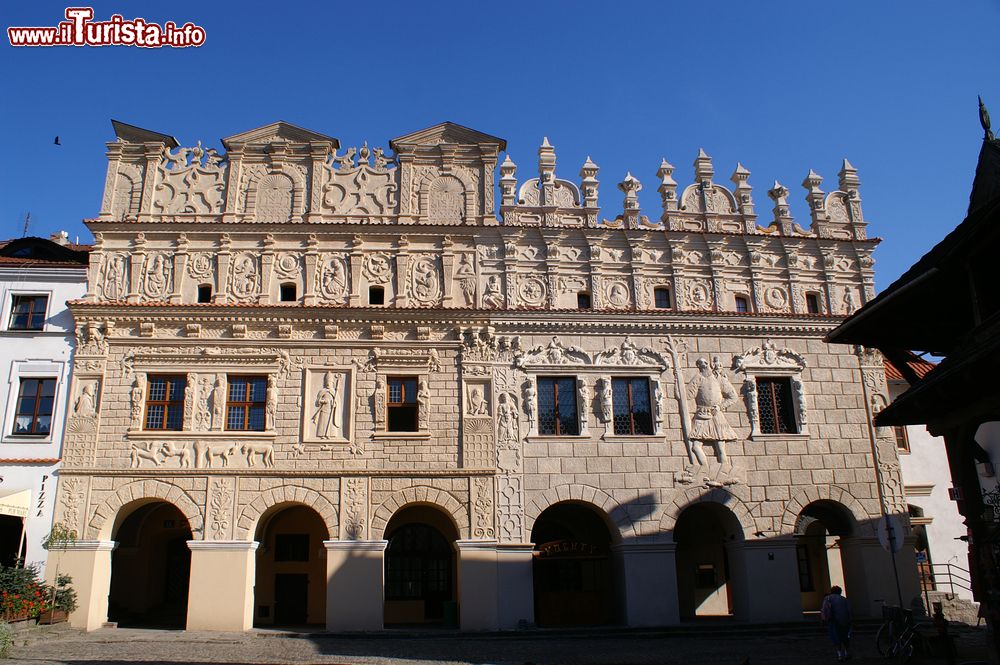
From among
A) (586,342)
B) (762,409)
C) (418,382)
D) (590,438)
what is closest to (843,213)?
(762,409)

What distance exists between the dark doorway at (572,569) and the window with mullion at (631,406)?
9.65ft

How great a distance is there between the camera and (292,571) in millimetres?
24359

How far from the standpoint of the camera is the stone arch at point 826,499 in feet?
75.0

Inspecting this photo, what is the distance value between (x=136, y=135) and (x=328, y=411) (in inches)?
422

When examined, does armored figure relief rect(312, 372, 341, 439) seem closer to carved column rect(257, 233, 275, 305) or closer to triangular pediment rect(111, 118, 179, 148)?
carved column rect(257, 233, 275, 305)

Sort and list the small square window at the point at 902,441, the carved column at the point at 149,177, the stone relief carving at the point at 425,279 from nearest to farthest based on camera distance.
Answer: the stone relief carving at the point at 425,279
the carved column at the point at 149,177
the small square window at the point at 902,441

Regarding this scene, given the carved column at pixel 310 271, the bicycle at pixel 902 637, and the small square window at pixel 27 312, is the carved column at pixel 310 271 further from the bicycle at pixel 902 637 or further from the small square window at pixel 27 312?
the bicycle at pixel 902 637

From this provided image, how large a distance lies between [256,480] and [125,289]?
6981 mm

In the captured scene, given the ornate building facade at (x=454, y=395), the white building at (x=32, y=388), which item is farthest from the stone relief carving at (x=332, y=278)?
the white building at (x=32, y=388)

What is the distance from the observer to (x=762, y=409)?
23969mm

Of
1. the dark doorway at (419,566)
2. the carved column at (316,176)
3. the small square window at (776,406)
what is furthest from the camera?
the dark doorway at (419,566)

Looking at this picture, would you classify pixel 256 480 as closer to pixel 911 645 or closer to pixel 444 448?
pixel 444 448

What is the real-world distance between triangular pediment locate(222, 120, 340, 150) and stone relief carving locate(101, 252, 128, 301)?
4.70 metres

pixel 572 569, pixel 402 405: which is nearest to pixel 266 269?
→ pixel 402 405
